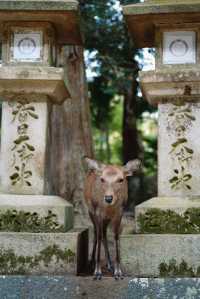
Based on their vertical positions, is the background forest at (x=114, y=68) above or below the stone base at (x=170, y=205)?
above

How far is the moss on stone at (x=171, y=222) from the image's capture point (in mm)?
4926

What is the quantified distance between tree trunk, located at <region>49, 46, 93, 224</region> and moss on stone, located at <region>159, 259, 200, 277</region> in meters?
4.29

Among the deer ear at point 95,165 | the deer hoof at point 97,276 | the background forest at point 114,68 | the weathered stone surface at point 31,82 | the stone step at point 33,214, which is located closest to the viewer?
the deer hoof at point 97,276

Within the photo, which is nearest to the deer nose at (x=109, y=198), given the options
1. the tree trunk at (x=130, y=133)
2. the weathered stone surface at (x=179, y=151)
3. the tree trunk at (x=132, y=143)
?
the weathered stone surface at (x=179, y=151)

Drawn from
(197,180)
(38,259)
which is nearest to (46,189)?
(38,259)

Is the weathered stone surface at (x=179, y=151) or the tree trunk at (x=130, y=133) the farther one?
the tree trunk at (x=130, y=133)

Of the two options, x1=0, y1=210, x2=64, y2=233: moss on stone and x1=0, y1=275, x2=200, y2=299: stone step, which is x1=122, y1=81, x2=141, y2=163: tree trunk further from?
x1=0, y1=275, x2=200, y2=299: stone step

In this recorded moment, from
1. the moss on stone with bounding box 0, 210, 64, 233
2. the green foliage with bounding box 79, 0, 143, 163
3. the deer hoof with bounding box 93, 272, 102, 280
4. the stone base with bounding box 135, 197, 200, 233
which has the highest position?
the green foliage with bounding box 79, 0, 143, 163

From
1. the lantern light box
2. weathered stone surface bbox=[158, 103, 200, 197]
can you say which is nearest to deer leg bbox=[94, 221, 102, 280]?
weathered stone surface bbox=[158, 103, 200, 197]

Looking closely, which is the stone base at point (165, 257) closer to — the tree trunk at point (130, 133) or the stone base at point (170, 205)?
the stone base at point (170, 205)

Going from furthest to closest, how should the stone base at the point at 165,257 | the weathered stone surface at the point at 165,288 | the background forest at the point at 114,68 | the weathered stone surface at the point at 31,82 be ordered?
the background forest at the point at 114,68 < the weathered stone surface at the point at 31,82 < the stone base at the point at 165,257 < the weathered stone surface at the point at 165,288

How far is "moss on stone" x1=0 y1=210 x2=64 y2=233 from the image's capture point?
5020 mm

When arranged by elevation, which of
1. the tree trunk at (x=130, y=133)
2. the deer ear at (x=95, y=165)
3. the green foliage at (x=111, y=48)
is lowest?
the deer ear at (x=95, y=165)

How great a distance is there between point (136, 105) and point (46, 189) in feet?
27.1
